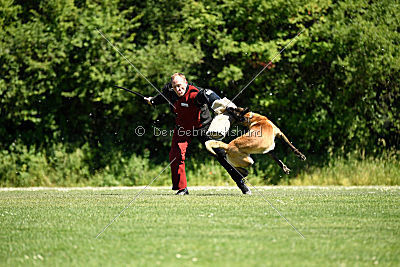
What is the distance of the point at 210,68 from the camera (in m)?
16.1

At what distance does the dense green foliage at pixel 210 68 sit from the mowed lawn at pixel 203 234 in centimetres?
674

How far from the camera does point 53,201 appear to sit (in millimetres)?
9922

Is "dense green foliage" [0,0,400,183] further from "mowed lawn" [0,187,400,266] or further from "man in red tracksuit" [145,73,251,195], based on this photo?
"mowed lawn" [0,187,400,266]

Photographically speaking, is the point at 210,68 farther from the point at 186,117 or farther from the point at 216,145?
the point at 216,145

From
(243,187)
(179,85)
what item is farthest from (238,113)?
(243,187)

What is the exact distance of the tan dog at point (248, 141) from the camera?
27.7 ft

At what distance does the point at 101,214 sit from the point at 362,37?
958 cm

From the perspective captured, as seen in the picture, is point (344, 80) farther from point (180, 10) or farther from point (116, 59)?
point (116, 59)

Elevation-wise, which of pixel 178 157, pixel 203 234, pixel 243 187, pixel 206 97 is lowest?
pixel 243 187

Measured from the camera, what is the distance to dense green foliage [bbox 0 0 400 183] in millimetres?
15289

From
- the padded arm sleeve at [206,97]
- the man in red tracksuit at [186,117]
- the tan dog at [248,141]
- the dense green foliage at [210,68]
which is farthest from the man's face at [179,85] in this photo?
the dense green foliage at [210,68]

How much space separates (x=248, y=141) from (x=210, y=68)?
7869 millimetres

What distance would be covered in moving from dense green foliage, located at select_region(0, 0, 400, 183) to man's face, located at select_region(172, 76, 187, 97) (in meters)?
5.07

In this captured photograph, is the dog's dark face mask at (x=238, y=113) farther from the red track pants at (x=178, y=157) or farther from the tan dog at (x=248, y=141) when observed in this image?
the red track pants at (x=178, y=157)
